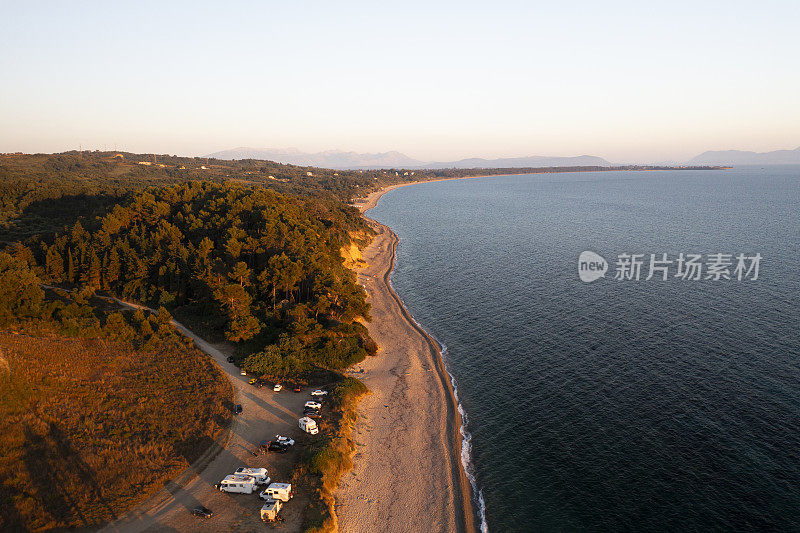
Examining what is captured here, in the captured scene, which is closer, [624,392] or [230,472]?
[230,472]

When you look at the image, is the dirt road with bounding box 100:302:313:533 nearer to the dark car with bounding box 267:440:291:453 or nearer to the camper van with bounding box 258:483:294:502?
the dark car with bounding box 267:440:291:453

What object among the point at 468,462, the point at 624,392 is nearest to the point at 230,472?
the point at 468,462

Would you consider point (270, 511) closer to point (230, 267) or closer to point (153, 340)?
point (153, 340)

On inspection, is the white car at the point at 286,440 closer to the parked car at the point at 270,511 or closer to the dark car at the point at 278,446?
the dark car at the point at 278,446

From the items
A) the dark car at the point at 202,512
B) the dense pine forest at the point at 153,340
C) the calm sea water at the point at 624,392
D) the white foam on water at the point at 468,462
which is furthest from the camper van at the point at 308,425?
the calm sea water at the point at 624,392

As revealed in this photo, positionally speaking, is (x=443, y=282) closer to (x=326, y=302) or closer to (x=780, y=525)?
(x=326, y=302)
